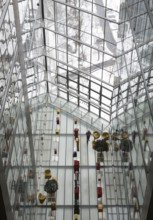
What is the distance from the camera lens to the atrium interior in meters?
22.0

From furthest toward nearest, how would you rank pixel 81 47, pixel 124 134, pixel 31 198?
pixel 81 47 < pixel 31 198 < pixel 124 134

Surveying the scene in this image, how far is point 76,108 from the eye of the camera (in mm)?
44125

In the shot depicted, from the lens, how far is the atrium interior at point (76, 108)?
2197cm

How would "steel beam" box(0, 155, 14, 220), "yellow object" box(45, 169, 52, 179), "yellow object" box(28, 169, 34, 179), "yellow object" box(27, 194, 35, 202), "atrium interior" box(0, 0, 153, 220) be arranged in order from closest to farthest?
"steel beam" box(0, 155, 14, 220), "atrium interior" box(0, 0, 153, 220), "yellow object" box(27, 194, 35, 202), "yellow object" box(28, 169, 34, 179), "yellow object" box(45, 169, 52, 179)

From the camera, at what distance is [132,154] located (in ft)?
87.2

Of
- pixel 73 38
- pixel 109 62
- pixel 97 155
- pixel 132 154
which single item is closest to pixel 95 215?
pixel 97 155

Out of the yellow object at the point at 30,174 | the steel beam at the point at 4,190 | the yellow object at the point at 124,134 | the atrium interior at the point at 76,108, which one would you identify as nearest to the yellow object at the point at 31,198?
the atrium interior at the point at 76,108

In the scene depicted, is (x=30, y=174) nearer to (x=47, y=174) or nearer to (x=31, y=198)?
(x=31, y=198)

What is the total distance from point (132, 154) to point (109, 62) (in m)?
12.9

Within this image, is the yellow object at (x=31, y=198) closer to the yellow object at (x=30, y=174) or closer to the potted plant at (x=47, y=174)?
the yellow object at (x=30, y=174)

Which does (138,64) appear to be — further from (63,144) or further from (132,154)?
(63,144)

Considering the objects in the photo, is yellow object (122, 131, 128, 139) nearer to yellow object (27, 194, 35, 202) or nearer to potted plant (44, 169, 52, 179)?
yellow object (27, 194, 35, 202)

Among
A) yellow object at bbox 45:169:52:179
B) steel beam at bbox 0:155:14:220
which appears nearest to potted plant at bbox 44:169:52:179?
yellow object at bbox 45:169:52:179

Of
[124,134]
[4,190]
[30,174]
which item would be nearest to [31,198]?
[30,174]
